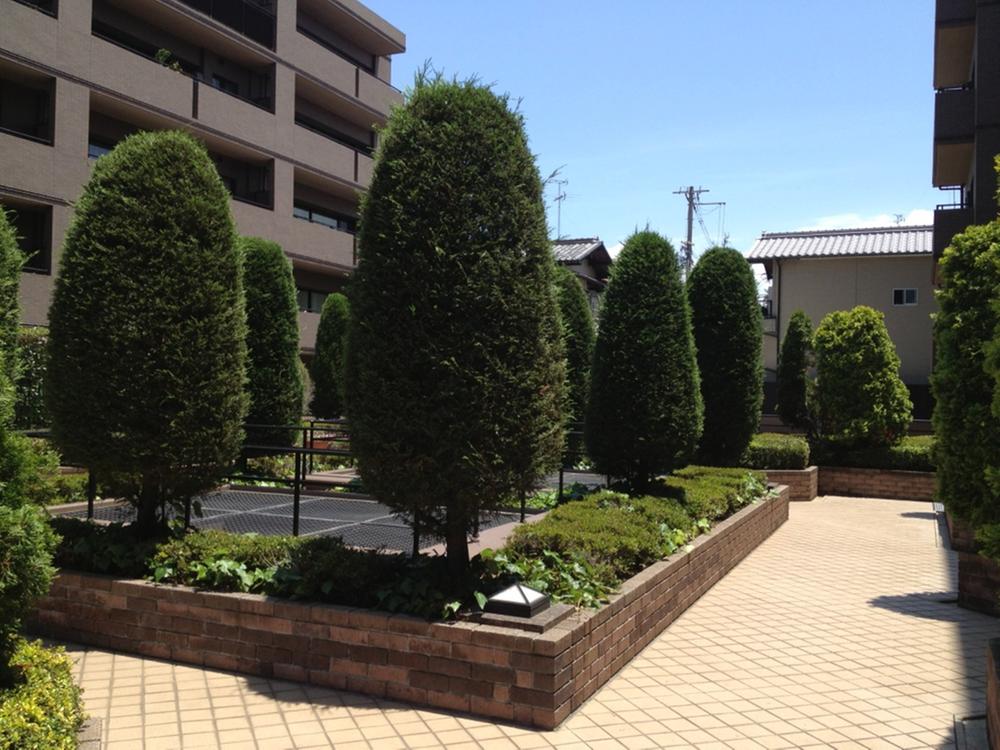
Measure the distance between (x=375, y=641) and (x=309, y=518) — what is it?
174 inches

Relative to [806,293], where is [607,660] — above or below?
below

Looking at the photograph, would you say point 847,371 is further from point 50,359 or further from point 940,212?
point 50,359

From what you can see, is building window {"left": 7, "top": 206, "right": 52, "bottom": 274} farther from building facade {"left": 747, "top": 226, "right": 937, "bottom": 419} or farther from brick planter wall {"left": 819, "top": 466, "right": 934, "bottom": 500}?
building facade {"left": 747, "top": 226, "right": 937, "bottom": 419}

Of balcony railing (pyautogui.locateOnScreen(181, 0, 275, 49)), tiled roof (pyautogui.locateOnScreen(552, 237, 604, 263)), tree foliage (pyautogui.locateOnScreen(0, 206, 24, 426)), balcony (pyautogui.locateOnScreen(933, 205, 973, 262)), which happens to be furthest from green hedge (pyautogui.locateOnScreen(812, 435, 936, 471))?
tiled roof (pyautogui.locateOnScreen(552, 237, 604, 263))

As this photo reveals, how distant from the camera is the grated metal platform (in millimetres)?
8115

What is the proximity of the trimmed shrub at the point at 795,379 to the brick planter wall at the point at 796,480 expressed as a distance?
4465mm

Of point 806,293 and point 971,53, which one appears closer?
point 971,53

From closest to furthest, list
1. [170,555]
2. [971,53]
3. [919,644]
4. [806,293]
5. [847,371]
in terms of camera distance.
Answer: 1. [170,555]
2. [919,644]
3. [847,371]
4. [971,53]
5. [806,293]

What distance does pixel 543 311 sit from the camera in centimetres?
551

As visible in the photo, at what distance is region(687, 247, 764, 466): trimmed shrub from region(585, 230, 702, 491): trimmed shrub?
10.6ft

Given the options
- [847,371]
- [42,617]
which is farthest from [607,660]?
[847,371]

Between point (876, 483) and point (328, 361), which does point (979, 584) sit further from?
point (328, 361)

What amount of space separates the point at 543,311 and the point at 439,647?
2256mm

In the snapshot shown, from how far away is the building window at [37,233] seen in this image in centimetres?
1620
